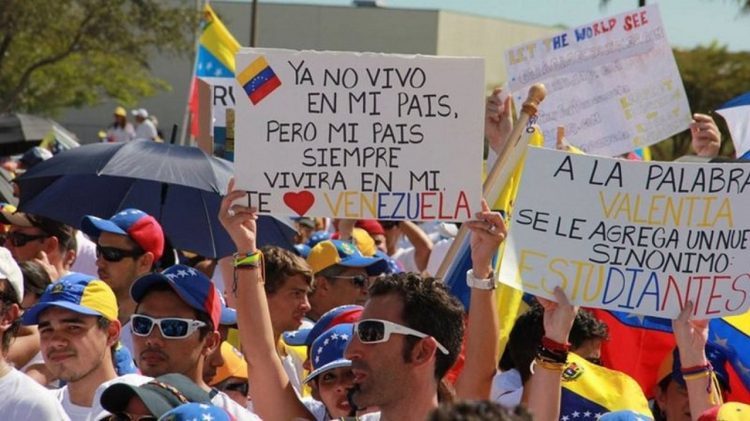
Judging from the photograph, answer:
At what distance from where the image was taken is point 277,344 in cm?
738

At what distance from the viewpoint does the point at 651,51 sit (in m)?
10.1

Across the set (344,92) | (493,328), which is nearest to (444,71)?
(344,92)

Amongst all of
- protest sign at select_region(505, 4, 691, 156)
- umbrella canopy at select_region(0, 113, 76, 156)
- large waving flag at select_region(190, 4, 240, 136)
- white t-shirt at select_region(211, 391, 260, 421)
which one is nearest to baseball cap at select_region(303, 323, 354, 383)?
white t-shirt at select_region(211, 391, 260, 421)

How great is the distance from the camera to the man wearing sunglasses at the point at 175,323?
19.7 feet

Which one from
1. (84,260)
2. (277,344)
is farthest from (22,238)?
(277,344)

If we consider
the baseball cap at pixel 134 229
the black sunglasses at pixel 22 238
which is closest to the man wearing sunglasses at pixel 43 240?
the black sunglasses at pixel 22 238

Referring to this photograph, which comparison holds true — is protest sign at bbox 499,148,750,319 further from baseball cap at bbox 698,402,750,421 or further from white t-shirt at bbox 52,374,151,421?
white t-shirt at bbox 52,374,151,421

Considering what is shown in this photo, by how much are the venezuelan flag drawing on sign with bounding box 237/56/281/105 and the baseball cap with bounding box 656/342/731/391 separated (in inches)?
76.1

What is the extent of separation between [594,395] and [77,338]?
1955 millimetres

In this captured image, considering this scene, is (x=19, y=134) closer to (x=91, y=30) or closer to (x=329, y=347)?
(x=91, y=30)

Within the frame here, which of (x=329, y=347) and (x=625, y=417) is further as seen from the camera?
(x=329, y=347)

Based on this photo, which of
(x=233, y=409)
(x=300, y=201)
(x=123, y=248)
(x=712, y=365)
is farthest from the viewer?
(x=123, y=248)

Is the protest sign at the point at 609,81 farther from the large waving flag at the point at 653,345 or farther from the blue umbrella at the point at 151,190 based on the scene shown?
the large waving flag at the point at 653,345

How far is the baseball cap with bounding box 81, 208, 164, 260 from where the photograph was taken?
25.7ft
